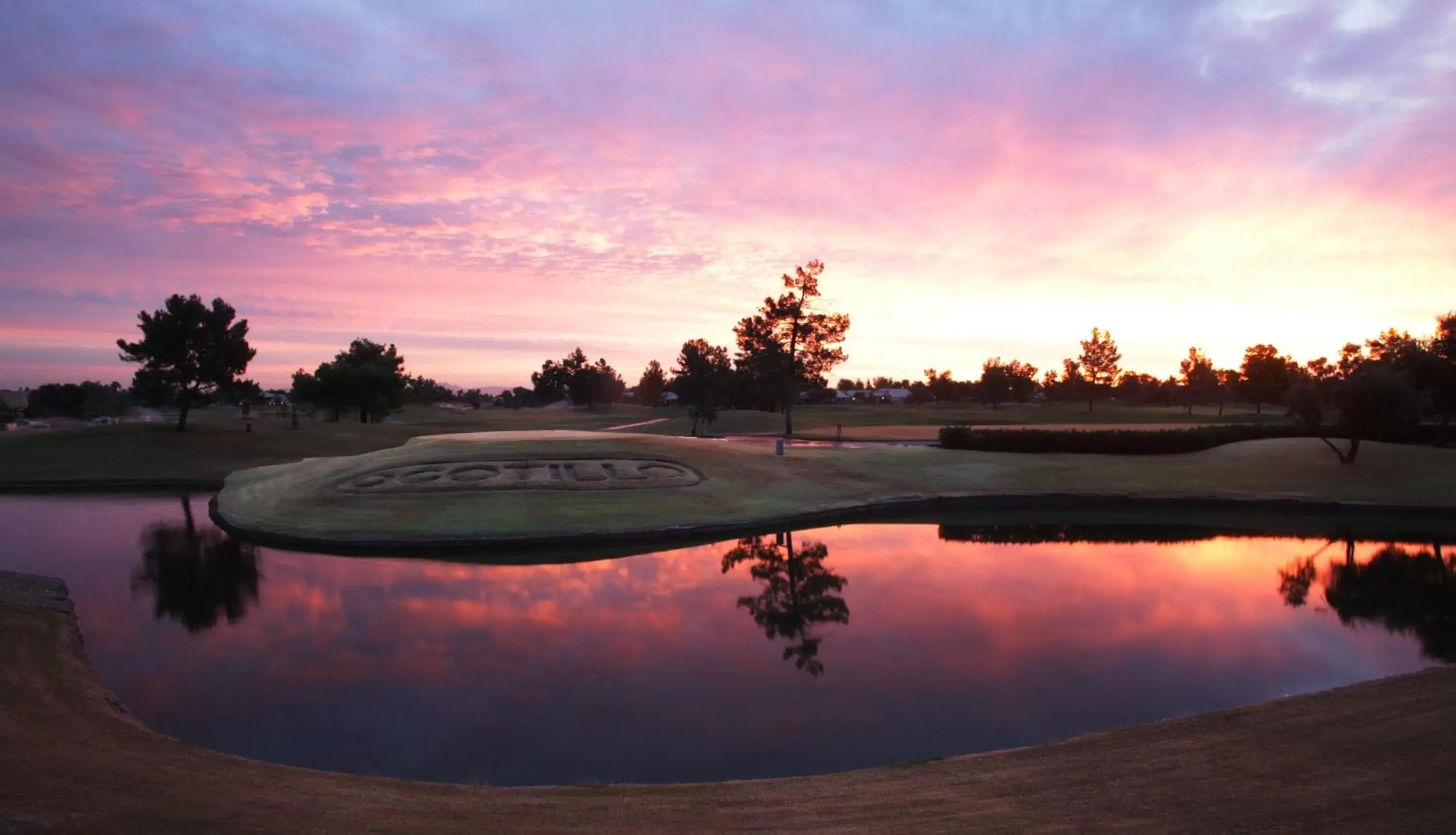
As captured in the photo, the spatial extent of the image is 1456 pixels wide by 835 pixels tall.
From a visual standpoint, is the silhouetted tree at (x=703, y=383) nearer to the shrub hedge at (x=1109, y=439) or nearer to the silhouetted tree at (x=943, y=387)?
the shrub hedge at (x=1109, y=439)

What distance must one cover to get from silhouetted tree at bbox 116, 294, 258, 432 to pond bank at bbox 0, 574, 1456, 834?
52735 mm

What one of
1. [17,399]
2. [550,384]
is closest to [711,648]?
[550,384]

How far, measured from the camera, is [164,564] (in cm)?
2203

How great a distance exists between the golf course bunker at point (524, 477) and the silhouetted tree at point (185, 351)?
3238 cm

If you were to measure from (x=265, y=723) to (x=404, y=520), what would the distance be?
1518 centimetres

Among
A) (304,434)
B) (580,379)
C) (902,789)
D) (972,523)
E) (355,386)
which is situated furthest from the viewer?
(580,379)

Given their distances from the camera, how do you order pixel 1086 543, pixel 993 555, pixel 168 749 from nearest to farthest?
pixel 168 749
pixel 993 555
pixel 1086 543

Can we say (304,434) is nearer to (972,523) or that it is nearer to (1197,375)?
(972,523)

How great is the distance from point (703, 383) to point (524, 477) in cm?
3287

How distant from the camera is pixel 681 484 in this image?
31.7 meters

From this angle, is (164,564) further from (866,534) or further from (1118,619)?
(1118,619)

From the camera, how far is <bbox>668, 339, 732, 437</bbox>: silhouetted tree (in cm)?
6272

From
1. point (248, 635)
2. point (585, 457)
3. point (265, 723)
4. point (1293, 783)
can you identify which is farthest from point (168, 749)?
point (585, 457)

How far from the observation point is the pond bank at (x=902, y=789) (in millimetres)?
6992
